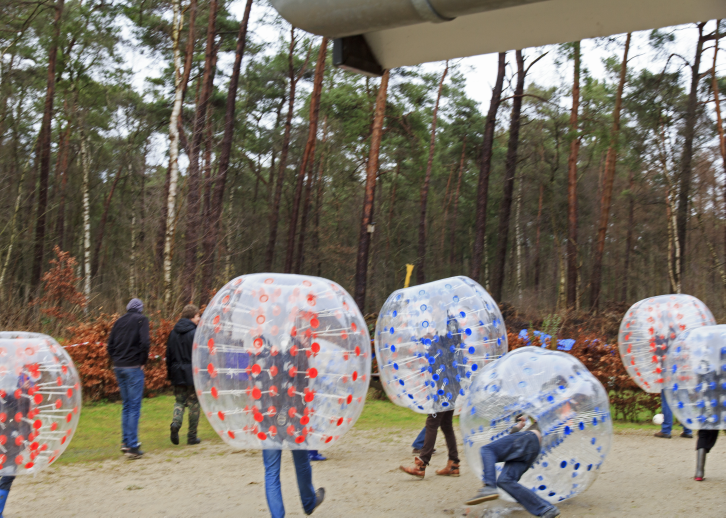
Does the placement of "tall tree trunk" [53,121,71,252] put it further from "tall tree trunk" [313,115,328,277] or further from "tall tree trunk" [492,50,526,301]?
"tall tree trunk" [492,50,526,301]

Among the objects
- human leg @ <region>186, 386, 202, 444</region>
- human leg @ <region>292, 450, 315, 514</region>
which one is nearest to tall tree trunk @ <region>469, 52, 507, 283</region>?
human leg @ <region>186, 386, 202, 444</region>

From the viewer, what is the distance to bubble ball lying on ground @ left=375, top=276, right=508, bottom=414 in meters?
6.83

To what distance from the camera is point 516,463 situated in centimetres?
513

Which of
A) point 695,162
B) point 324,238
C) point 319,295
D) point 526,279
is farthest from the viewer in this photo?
point 526,279

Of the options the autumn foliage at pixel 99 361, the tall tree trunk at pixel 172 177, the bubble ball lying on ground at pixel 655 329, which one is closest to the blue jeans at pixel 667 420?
the bubble ball lying on ground at pixel 655 329

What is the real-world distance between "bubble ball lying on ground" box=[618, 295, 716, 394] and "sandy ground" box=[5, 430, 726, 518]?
4.19ft

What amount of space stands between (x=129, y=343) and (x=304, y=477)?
354 cm

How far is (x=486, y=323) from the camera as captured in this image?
23.0ft

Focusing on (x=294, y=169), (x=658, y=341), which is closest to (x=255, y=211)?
(x=294, y=169)

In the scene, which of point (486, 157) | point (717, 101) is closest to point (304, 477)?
point (486, 157)

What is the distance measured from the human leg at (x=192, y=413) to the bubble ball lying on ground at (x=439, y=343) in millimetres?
2834

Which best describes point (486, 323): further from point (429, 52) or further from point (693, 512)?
point (429, 52)

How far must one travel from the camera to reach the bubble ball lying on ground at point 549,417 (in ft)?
17.6

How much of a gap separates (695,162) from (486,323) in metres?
24.2
